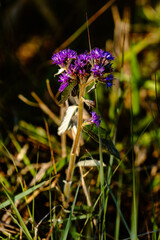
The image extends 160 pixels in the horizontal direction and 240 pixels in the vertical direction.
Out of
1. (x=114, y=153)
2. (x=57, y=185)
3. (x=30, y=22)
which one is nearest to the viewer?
(x=114, y=153)

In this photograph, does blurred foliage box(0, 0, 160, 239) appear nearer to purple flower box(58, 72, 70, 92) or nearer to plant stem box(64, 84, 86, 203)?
plant stem box(64, 84, 86, 203)

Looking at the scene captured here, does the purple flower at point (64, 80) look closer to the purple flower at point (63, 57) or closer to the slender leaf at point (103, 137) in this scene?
the purple flower at point (63, 57)

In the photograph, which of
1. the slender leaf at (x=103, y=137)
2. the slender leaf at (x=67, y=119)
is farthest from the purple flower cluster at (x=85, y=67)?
the slender leaf at (x=103, y=137)

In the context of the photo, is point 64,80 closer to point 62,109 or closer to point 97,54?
point 97,54

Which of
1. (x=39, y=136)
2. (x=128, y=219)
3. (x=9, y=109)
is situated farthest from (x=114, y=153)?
(x=9, y=109)

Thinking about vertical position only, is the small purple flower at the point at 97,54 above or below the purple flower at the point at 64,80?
above

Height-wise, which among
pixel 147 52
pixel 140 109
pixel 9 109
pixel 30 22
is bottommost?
pixel 140 109

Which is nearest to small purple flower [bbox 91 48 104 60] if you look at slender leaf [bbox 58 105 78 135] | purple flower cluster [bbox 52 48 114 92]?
purple flower cluster [bbox 52 48 114 92]

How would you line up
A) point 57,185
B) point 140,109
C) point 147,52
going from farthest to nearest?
point 147,52 → point 140,109 → point 57,185

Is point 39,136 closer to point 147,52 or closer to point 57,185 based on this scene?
point 57,185
